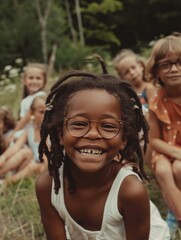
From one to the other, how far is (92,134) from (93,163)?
118 mm

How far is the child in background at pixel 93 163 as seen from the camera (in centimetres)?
178

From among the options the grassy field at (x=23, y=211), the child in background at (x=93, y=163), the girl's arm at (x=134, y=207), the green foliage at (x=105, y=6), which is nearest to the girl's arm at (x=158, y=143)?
the grassy field at (x=23, y=211)

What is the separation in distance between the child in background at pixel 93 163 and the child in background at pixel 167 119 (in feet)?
2.20

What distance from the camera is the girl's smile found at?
1762mm

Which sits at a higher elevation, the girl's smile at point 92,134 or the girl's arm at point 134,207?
the girl's smile at point 92,134

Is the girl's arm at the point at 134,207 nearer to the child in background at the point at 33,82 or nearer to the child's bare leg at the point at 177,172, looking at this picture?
the child's bare leg at the point at 177,172

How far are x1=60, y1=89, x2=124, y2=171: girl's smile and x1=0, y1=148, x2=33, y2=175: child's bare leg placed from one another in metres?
2.56

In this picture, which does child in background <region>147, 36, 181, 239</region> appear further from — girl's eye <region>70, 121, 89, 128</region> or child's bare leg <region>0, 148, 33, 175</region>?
child's bare leg <region>0, 148, 33, 175</region>

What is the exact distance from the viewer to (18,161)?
431 cm

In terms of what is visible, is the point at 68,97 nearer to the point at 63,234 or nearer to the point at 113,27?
the point at 63,234

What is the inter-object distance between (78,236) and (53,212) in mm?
160

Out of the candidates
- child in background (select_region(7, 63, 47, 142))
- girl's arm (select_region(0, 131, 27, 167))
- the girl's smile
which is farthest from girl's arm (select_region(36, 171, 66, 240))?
child in background (select_region(7, 63, 47, 142))

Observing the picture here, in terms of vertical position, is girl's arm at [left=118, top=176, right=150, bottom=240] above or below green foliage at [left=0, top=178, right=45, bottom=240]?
above

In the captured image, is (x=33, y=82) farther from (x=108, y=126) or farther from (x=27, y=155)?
(x=108, y=126)
